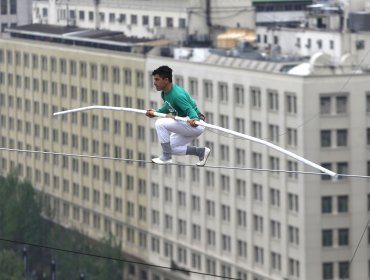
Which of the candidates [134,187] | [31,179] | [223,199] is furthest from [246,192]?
[31,179]

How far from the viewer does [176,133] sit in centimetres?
3416

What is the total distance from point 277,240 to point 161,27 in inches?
1231

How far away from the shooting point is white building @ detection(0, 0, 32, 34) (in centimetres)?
15025

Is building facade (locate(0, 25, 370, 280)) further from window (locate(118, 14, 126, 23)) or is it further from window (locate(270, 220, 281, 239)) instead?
window (locate(118, 14, 126, 23))

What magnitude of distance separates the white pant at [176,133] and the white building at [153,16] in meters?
87.3

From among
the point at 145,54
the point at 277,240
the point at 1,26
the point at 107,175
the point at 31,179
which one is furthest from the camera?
the point at 1,26

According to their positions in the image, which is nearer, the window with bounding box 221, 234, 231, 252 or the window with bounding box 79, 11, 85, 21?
the window with bounding box 221, 234, 231, 252

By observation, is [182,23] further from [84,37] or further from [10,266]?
[10,266]

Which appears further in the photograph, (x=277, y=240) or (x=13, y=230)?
(x=13, y=230)

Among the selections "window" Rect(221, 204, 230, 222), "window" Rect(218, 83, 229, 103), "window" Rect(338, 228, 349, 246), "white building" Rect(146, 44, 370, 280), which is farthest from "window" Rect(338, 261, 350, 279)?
"window" Rect(218, 83, 229, 103)

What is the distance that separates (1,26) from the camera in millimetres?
150875

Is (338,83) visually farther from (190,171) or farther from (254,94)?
(190,171)

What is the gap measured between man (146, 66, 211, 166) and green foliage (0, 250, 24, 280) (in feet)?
245

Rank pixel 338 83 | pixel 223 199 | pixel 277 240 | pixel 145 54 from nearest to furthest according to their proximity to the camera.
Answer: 1. pixel 338 83
2. pixel 277 240
3. pixel 223 199
4. pixel 145 54
